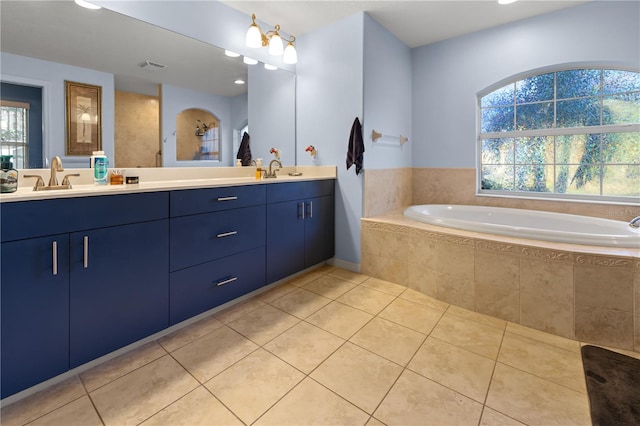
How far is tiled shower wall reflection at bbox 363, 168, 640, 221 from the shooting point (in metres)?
2.80

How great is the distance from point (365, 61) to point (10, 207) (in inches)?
107

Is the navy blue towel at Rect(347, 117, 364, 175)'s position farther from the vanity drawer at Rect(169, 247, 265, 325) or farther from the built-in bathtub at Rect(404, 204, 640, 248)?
the vanity drawer at Rect(169, 247, 265, 325)

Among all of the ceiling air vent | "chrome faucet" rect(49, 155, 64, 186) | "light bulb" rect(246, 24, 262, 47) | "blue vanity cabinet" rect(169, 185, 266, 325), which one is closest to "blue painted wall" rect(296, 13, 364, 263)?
"light bulb" rect(246, 24, 262, 47)

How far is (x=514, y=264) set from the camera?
2057mm

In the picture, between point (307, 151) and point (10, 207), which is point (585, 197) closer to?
point (307, 151)

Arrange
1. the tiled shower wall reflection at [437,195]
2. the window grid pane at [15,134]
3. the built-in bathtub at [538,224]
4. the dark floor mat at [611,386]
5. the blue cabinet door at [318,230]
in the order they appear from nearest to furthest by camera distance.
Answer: the dark floor mat at [611,386] → the window grid pane at [15,134] → the built-in bathtub at [538,224] → the tiled shower wall reflection at [437,195] → the blue cabinet door at [318,230]

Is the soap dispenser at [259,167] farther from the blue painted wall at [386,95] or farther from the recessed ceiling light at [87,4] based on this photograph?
the recessed ceiling light at [87,4]

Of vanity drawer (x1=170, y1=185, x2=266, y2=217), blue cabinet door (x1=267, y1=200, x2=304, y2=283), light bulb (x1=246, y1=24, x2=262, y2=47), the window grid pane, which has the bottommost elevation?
blue cabinet door (x1=267, y1=200, x2=304, y2=283)

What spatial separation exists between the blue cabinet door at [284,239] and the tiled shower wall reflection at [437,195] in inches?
27.4

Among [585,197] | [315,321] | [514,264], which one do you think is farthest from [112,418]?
[585,197]

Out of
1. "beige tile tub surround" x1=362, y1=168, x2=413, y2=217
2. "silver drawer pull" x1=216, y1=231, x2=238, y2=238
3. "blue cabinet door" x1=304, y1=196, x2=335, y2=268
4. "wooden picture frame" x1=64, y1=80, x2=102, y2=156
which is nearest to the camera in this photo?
"wooden picture frame" x1=64, y1=80, x2=102, y2=156

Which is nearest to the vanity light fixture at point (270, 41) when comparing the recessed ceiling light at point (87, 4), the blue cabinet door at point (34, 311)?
the recessed ceiling light at point (87, 4)

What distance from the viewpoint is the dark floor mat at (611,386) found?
127 centimetres

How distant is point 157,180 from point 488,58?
3398 millimetres
